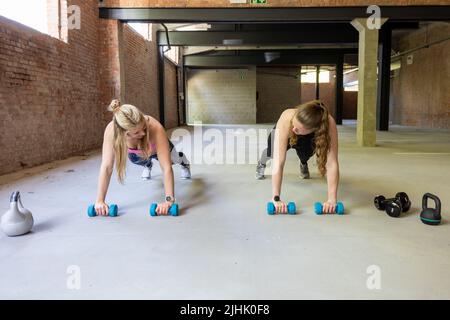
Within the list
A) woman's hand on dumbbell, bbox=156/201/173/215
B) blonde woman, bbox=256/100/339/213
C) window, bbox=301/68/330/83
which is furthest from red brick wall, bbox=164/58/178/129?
blonde woman, bbox=256/100/339/213

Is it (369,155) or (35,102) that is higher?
(35,102)

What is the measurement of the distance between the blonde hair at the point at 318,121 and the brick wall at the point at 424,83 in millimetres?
12748

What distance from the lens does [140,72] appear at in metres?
10.4

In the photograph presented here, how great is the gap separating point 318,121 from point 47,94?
4.49 meters

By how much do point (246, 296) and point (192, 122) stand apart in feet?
60.6

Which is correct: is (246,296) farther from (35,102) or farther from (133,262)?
(35,102)

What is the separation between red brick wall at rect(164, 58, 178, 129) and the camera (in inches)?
562

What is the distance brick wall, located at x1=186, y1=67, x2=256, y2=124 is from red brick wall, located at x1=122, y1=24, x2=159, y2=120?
7.05 m

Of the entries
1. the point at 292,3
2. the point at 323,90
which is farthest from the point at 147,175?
the point at 323,90

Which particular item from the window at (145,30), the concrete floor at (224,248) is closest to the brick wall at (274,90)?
the window at (145,30)

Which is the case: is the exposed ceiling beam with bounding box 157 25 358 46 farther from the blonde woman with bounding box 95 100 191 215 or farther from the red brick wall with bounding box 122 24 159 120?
the blonde woman with bounding box 95 100 191 215

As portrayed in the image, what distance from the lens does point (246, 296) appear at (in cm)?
150
